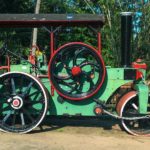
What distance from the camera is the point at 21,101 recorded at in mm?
8727

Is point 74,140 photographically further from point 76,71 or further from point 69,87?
point 76,71

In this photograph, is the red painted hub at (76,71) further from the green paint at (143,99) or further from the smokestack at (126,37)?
the green paint at (143,99)

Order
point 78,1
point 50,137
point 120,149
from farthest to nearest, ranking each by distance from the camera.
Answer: point 78,1 < point 50,137 < point 120,149

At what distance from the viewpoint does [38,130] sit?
8.97m

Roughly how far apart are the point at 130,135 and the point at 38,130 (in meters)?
1.50

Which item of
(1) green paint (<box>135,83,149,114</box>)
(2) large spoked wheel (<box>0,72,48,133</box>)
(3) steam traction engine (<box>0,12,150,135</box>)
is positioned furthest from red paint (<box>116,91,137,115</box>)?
(2) large spoked wheel (<box>0,72,48,133</box>)

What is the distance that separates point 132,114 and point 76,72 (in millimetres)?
1142

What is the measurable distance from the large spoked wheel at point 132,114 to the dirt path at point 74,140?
0.16m

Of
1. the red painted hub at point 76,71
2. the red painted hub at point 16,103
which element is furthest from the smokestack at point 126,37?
the red painted hub at point 16,103

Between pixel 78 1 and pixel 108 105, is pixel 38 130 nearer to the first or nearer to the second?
pixel 108 105

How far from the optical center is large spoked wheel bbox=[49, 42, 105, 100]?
8.67 m

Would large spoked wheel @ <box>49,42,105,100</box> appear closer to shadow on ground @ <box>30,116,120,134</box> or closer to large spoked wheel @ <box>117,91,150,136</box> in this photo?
large spoked wheel @ <box>117,91,150,136</box>

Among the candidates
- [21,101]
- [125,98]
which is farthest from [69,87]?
[125,98]

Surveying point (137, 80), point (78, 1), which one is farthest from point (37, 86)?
point (78, 1)
